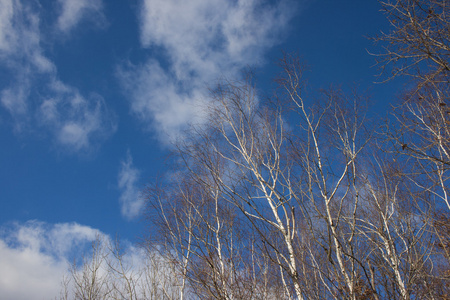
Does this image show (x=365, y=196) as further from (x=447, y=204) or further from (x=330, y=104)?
(x=330, y=104)

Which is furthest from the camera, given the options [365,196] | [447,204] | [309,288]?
[365,196]

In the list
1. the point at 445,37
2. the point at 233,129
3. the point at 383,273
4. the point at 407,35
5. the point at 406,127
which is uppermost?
the point at 233,129

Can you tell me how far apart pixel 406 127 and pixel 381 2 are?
141cm

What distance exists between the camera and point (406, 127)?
308 cm

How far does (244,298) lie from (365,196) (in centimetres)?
660

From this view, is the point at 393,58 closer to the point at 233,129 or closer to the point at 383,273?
the point at 383,273

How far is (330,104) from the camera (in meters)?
5.73

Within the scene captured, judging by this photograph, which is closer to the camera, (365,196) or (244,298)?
(244,298)

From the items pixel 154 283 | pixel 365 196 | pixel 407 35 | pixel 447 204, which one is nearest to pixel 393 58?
pixel 407 35

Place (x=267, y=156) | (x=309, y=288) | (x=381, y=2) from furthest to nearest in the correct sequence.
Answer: (x=267, y=156), (x=381, y=2), (x=309, y=288)

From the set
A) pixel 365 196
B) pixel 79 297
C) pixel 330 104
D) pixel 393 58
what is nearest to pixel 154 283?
pixel 79 297

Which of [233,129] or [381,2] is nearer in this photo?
[381,2]

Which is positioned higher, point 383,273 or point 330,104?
point 330,104

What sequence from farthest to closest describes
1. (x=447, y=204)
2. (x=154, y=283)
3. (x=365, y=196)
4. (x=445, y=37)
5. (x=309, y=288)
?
(x=154, y=283) < (x=365, y=196) < (x=447, y=204) < (x=445, y=37) < (x=309, y=288)
